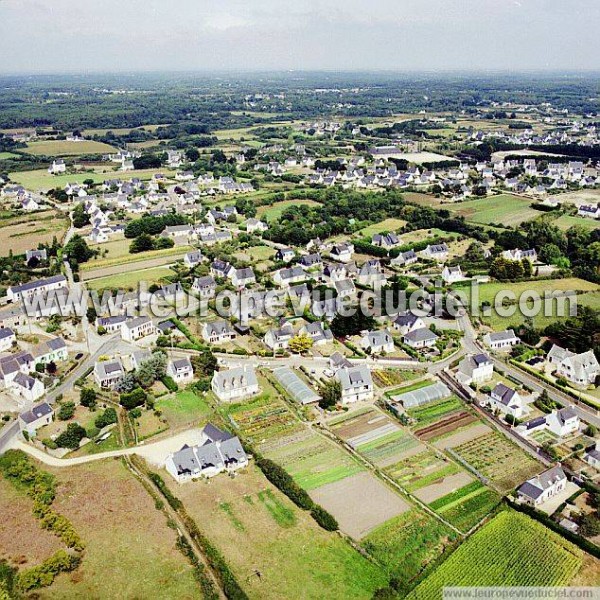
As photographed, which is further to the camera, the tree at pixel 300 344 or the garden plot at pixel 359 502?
the tree at pixel 300 344

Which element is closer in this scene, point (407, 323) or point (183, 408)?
point (183, 408)

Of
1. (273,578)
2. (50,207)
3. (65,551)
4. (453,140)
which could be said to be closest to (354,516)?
(273,578)

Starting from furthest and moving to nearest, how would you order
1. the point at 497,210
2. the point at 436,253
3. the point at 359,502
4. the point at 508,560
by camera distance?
the point at 497,210
the point at 436,253
the point at 359,502
the point at 508,560

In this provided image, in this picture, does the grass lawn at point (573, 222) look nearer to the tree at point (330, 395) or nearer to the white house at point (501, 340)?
the white house at point (501, 340)

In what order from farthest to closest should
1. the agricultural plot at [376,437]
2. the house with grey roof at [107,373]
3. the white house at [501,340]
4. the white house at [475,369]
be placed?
the white house at [501,340]
the white house at [475,369]
the house with grey roof at [107,373]
the agricultural plot at [376,437]

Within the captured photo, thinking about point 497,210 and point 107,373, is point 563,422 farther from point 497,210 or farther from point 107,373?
point 497,210

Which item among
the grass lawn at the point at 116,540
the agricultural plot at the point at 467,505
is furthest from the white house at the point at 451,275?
the grass lawn at the point at 116,540

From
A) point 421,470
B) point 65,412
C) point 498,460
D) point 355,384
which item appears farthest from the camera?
point 355,384

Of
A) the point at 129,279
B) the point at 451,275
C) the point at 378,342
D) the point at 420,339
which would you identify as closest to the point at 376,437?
the point at 378,342
